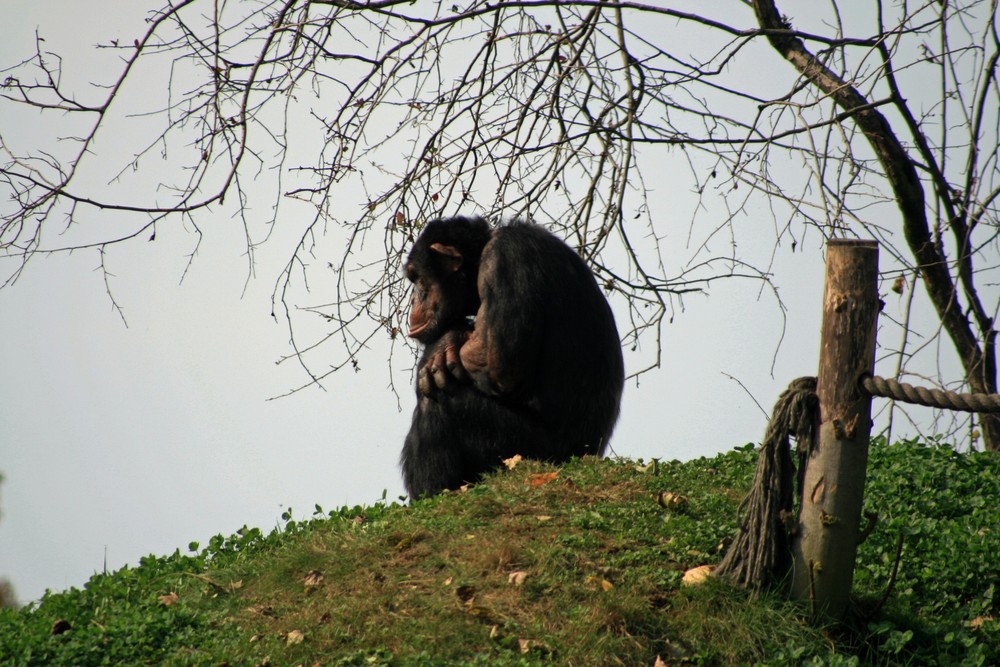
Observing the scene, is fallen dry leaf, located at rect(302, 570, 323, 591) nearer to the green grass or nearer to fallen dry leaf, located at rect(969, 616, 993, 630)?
the green grass

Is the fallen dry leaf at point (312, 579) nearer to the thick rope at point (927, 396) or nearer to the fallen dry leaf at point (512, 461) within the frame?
the fallen dry leaf at point (512, 461)

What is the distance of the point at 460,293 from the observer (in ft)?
24.9

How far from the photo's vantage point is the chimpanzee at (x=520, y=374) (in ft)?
22.8

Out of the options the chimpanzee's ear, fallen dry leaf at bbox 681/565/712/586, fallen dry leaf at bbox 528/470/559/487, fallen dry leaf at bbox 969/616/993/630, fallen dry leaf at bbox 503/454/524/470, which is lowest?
fallen dry leaf at bbox 969/616/993/630

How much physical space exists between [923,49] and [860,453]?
12.6 ft

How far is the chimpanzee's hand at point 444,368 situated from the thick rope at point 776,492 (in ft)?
9.79

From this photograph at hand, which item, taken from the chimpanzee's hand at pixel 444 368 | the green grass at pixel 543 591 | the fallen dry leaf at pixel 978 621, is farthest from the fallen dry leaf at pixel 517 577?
the chimpanzee's hand at pixel 444 368

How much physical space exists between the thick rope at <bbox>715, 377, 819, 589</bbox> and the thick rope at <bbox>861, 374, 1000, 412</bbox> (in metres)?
0.27

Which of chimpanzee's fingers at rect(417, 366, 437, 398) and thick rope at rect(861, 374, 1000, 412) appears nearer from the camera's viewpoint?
thick rope at rect(861, 374, 1000, 412)

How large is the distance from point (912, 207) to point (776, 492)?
203 inches

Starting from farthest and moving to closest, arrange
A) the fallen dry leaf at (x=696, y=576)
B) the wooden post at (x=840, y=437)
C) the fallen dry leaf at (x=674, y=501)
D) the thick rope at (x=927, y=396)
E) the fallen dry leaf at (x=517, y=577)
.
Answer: the fallen dry leaf at (x=674, y=501)
the fallen dry leaf at (x=517, y=577)
the fallen dry leaf at (x=696, y=576)
the wooden post at (x=840, y=437)
the thick rope at (x=927, y=396)

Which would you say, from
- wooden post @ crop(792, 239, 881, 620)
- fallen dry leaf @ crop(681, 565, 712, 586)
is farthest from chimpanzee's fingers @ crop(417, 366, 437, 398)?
wooden post @ crop(792, 239, 881, 620)

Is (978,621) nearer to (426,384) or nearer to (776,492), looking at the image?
(776,492)

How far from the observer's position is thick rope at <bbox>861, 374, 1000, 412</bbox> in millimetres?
4156
